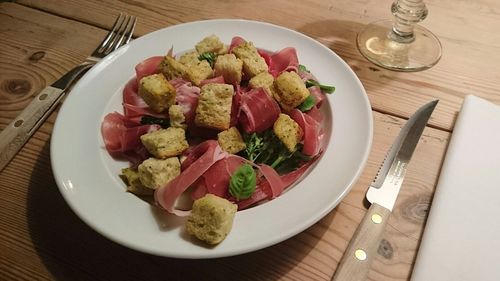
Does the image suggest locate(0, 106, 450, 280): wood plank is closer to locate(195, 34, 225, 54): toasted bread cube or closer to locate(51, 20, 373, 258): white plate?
locate(51, 20, 373, 258): white plate

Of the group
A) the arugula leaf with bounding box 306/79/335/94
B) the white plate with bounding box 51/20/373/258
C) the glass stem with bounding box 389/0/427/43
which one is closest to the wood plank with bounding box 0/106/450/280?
the white plate with bounding box 51/20/373/258

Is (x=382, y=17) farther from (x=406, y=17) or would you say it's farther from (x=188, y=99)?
(x=188, y=99)

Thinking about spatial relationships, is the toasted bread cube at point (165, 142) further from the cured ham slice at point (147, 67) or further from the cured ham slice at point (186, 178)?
the cured ham slice at point (147, 67)

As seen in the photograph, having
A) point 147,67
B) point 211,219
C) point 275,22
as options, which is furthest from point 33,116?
point 275,22

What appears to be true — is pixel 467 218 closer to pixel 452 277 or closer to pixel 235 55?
pixel 452 277

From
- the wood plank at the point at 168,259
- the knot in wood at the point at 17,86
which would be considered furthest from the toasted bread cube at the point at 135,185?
the knot in wood at the point at 17,86
